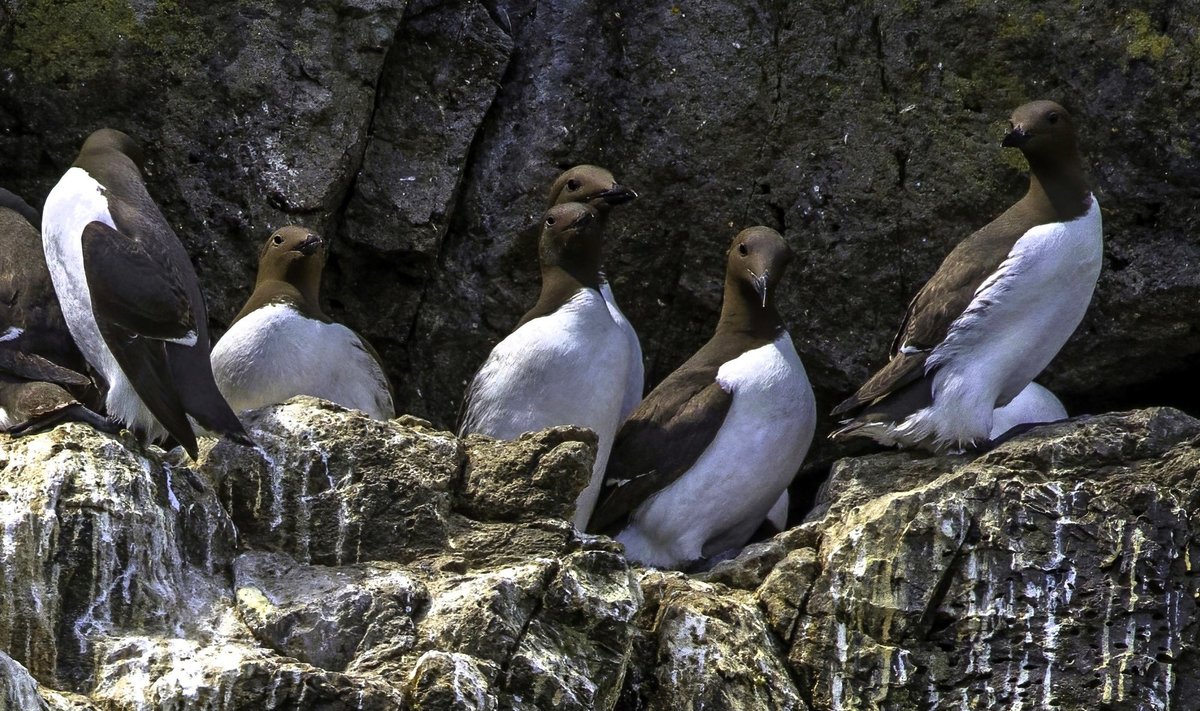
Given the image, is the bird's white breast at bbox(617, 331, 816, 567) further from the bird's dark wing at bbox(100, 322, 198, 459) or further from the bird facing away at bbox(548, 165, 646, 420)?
the bird's dark wing at bbox(100, 322, 198, 459)

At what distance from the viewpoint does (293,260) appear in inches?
303

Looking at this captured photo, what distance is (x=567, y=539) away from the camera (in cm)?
601

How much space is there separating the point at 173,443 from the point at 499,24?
2.79 meters

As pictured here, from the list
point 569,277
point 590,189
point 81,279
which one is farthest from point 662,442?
point 81,279

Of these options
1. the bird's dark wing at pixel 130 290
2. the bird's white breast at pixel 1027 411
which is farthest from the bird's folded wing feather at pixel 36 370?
the bird's white breast at pixel 1027 411

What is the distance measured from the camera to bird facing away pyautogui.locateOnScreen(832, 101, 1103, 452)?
7141mm

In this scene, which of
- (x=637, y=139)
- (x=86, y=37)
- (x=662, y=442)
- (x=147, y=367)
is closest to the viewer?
(x=147, y=367)

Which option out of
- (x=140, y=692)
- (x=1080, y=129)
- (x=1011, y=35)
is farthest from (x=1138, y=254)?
(x=140, y=692)

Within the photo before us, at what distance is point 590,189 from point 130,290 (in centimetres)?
238

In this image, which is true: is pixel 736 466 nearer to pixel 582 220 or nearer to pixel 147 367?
pixel 582 220

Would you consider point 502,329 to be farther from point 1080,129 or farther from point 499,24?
point 1080,129

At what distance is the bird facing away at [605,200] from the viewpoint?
310 inches

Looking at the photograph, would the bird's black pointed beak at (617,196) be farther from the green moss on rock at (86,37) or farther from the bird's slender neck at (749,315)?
the green moss on rock at (86,37)

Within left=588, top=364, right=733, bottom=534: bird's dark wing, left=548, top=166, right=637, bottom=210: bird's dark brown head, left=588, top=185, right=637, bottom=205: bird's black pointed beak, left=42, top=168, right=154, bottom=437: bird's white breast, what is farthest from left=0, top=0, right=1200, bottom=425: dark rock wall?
left=42, top=168, right=154, bottom=437: bird's white breast
